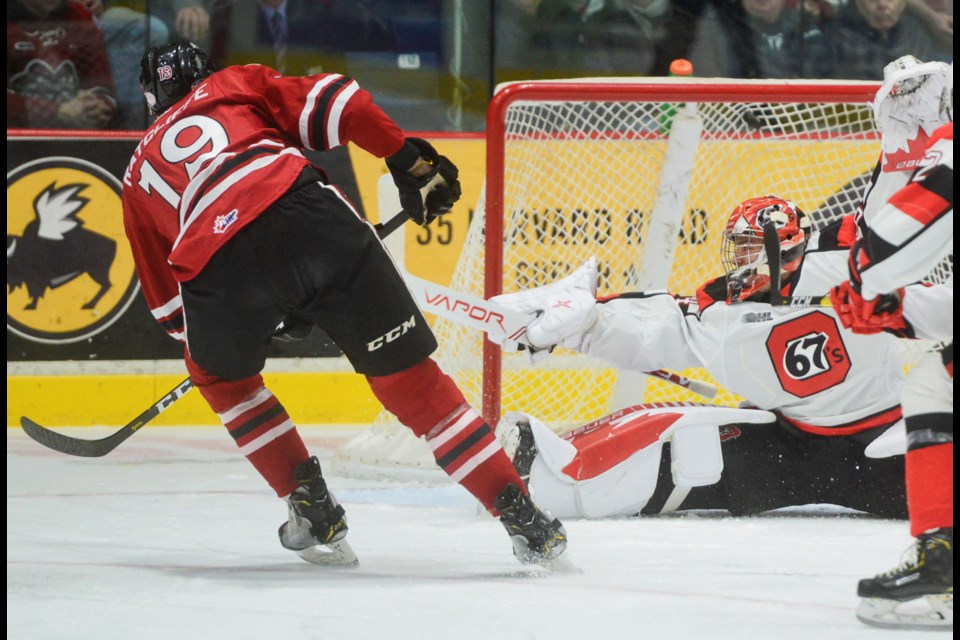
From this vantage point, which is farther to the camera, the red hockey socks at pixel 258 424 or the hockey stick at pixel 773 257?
the hockey stick at pixel 773 257

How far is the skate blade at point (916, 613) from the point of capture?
6.50ft

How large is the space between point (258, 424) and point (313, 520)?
193 millimetres

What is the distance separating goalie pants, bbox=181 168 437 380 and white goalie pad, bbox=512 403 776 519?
2.29 ft

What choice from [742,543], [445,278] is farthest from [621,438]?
[445,278]

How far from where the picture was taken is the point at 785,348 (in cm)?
304

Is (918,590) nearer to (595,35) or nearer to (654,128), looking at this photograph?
(654,128)

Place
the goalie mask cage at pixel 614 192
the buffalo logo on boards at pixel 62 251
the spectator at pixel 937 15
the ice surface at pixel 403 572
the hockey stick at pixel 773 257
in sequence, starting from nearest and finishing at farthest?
the ice surface at pixel 403 572
the hockey stick at pixel 773 257
the goalie mask cage at pixel 614 192
the buffalo logo on boards at pixel 62 251
the spectator at pixel 937 15

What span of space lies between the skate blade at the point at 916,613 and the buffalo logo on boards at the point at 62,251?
10.1 ft

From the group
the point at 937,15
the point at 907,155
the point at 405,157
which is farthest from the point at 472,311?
the point at 937,15

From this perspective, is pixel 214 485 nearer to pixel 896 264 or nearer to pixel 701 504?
pixel 701 504

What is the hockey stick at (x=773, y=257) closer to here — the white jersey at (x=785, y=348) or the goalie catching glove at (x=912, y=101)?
the white jersey at (x=785, y=348)

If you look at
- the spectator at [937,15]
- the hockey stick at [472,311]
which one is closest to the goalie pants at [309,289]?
the hockey stick at [472,311]

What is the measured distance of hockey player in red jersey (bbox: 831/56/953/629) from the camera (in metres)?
1.90

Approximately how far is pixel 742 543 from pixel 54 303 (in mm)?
2568
